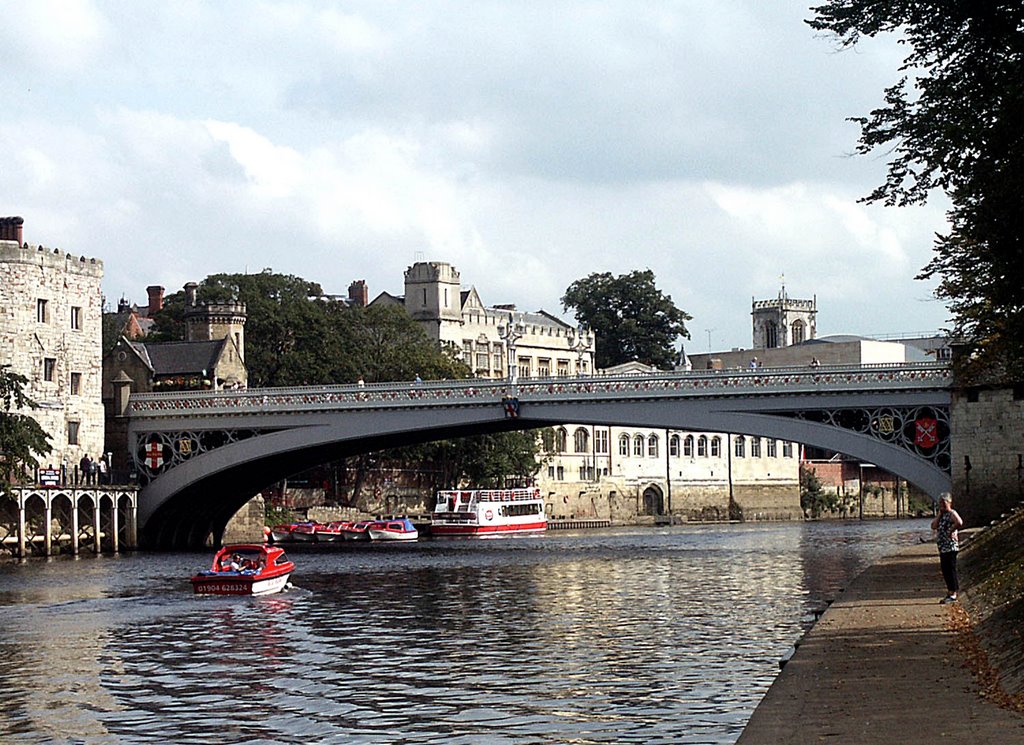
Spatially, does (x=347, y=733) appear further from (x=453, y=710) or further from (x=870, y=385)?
(x=870, y=385)

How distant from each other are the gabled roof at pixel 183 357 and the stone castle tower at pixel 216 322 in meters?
9.94

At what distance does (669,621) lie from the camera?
41438 millimetres

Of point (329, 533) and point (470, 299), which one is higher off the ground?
point (470, 299)

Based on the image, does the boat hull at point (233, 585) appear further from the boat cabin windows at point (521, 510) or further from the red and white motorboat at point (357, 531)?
the boat cabin windows at point (521, 510)

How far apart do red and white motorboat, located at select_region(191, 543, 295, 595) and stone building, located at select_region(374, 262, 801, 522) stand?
80729 mm

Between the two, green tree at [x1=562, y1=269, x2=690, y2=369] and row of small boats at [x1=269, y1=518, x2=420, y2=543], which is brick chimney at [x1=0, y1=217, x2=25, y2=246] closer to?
row of small boats at [x1=269, y1=518, x2=420, y2=543]

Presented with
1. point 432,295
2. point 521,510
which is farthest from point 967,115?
point 432,295

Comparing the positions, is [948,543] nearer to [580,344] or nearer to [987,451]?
[987,451]

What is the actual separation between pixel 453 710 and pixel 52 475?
56620mm

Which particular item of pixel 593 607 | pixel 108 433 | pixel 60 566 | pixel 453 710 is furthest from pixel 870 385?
pixel 453 710

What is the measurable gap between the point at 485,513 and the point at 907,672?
279 ft

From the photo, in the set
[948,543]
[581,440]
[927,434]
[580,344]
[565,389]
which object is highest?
[580,344]

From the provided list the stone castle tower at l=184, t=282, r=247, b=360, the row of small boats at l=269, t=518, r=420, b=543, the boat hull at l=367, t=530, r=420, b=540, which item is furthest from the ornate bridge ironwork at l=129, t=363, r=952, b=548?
the stone castle tower at l=184, t=282, r=247, b=360

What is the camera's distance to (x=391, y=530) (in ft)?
330
